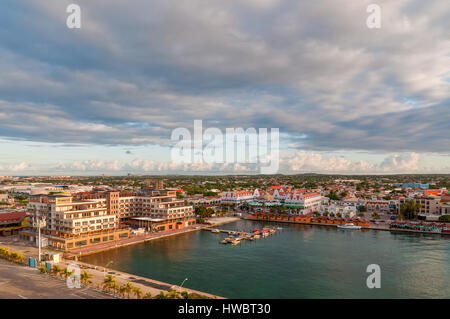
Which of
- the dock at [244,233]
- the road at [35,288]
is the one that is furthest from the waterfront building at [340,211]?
the road at [35,288]

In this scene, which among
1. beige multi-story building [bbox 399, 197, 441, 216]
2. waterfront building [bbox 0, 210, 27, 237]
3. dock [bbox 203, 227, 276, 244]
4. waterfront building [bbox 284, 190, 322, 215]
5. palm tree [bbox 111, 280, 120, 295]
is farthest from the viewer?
waterfront building [bbox 284, 190, 322, 215]

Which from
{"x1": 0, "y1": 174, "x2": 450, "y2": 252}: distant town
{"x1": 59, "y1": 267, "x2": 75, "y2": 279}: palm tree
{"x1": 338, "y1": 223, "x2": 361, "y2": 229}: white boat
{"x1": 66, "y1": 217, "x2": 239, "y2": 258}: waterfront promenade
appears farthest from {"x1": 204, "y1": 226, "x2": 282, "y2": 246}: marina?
{"x1": 59, "y1": 267, "x2": 75, "y2": 279}: palm tree

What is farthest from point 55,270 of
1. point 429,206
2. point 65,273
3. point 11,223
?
point 429,206

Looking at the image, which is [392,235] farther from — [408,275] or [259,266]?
[259,266]

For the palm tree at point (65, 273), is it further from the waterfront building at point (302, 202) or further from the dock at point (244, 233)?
the waterfront building at point (302, 202)

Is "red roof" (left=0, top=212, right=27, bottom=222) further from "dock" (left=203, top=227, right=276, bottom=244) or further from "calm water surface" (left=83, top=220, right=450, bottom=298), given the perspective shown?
"dock" (left=203, top=227, right=276, bottom=244)
